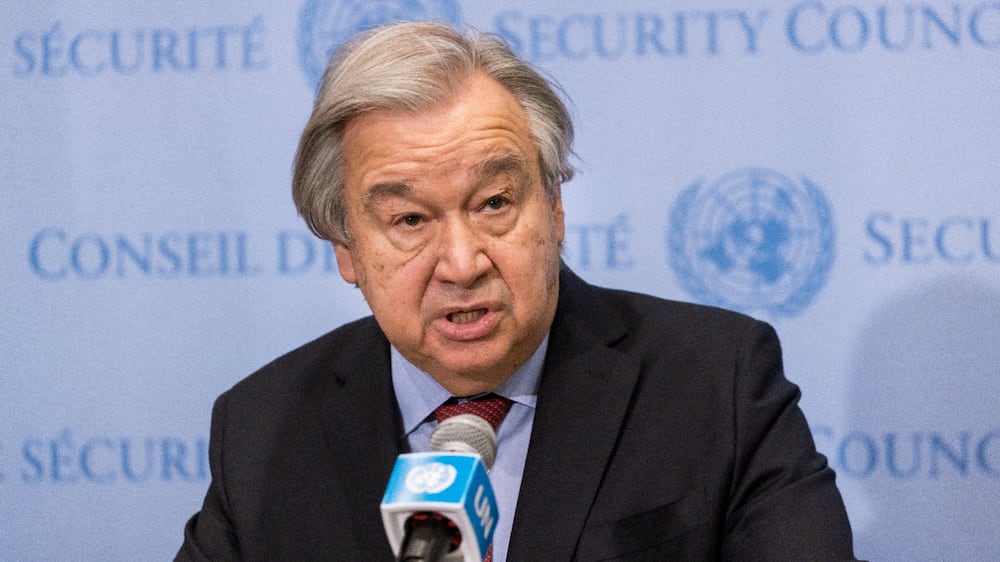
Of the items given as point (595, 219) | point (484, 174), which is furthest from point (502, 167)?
point (595, 219)

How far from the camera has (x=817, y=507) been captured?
1877mm

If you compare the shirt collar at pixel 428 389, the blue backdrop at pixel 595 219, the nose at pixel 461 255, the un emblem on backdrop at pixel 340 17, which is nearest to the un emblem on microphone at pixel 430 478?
the nose at pixel 461 255

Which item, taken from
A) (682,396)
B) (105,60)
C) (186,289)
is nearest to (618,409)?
(682,396)

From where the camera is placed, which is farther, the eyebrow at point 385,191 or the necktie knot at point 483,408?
the necktie knot at point 483,408

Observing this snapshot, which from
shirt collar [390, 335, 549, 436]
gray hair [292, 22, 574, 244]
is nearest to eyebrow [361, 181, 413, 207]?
gray hair [292, 22, 574, 244]

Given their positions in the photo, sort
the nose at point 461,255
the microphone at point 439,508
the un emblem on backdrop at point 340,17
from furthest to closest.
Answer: the un emblem on backdrop at point 340,17, the nose at point 461,255, the microphone at point 439,508

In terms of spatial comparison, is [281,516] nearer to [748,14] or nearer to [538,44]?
[538,44]

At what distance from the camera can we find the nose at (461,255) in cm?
184

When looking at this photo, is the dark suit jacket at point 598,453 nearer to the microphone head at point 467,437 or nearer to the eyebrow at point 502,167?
the eyebrow at point 502,167

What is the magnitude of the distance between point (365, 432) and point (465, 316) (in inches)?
14.0

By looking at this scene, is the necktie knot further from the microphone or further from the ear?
the microphone

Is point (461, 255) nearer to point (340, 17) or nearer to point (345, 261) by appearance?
point (345, 261)

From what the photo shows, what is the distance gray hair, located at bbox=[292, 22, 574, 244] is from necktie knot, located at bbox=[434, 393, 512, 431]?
1.11 feet

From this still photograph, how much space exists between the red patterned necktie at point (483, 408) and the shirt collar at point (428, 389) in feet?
0.04
